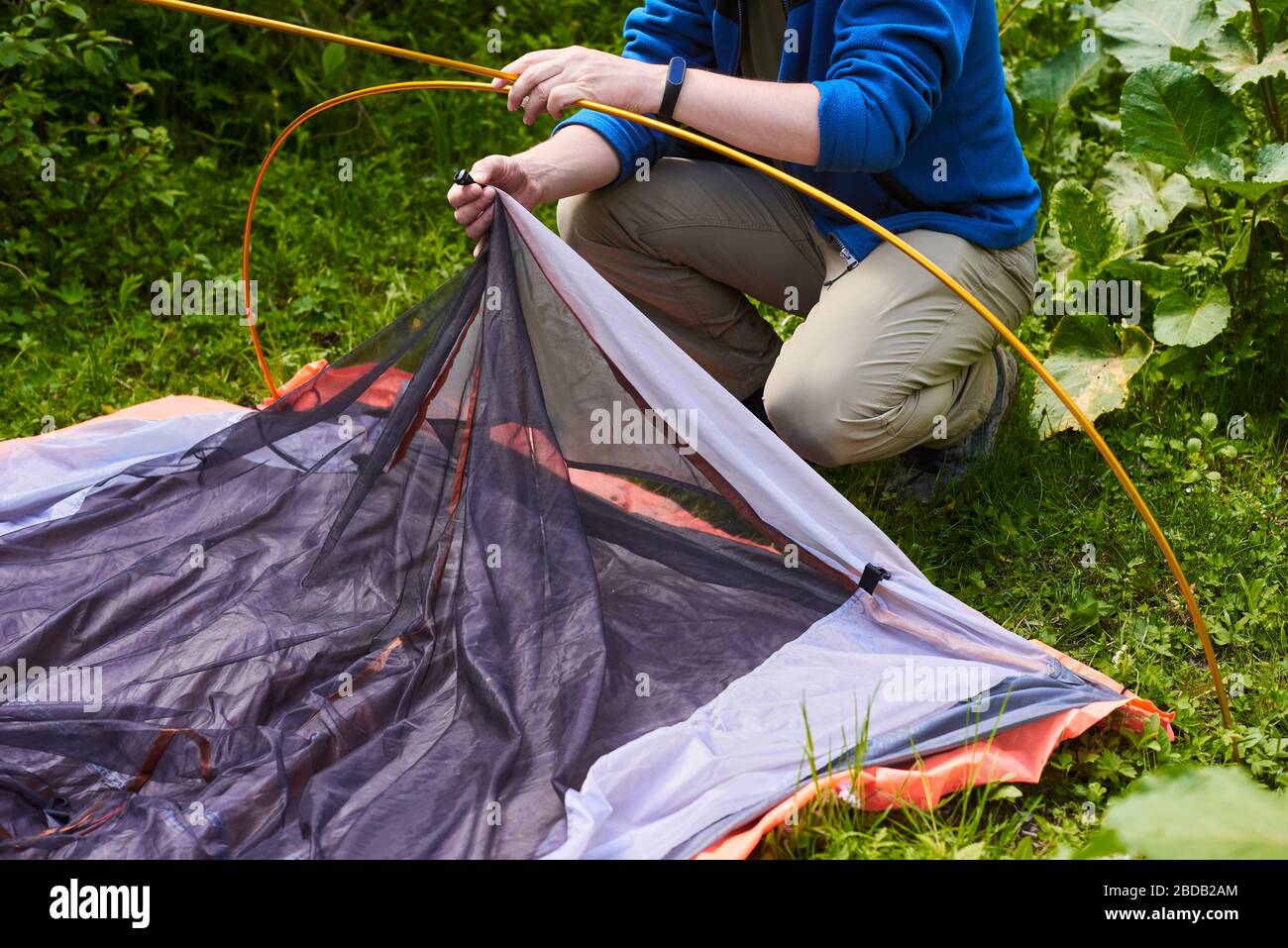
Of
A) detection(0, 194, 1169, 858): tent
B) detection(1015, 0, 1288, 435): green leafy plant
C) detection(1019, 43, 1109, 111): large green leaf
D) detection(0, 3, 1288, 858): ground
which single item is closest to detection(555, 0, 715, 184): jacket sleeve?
detection(0, 194, 1169, 858): tent

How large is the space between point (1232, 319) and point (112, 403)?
2736 mm

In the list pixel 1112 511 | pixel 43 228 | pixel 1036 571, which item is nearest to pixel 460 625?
pixel 1036 571

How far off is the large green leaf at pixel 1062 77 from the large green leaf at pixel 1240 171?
0.80 meters

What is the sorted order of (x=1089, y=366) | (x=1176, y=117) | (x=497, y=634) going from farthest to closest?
(x=1089, y=366) → (x=1176, y=117) → (x=497, y=634)

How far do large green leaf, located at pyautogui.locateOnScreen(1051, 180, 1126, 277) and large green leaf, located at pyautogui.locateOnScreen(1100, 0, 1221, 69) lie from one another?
316 mm

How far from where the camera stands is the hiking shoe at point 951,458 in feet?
8.72

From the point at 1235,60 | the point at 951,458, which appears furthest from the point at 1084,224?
the point at 951,458

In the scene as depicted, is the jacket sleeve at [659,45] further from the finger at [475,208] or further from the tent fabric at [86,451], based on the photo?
the tent fabric at [86,451]

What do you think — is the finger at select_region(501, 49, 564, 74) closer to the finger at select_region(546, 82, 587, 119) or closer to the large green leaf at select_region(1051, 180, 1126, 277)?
the finger at select_region(546, 82, 587, 119)

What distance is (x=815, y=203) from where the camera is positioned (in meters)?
2.51

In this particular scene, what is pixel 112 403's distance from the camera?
10.4ft

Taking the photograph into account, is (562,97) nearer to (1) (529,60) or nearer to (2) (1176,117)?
(1) (529,60)

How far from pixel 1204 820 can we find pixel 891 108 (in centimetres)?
150

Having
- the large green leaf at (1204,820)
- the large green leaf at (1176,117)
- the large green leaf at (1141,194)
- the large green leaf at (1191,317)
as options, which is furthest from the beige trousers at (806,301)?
the large green leaf at (1204,820)
